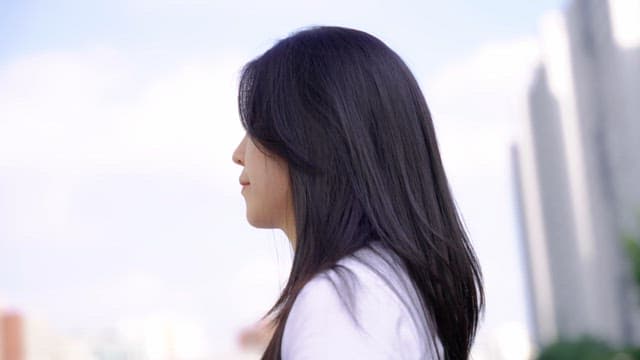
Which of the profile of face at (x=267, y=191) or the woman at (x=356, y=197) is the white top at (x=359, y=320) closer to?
the woman at (x=356, y=197)

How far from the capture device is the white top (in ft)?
5.94

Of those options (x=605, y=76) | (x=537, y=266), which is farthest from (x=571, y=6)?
(x=537, y=266)

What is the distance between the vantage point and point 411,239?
201 cm

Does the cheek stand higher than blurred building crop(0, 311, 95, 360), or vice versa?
the cheek

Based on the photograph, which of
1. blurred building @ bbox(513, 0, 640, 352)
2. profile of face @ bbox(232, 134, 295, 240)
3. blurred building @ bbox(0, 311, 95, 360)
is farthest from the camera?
blurred building @ bbox(513, 0, 640, 352)

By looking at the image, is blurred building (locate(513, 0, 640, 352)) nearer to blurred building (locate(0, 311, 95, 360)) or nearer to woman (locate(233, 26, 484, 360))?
blurred building (locate(0, 311, 95, 360))

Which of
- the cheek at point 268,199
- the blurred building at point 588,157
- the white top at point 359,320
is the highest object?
the cheek at point 268,199

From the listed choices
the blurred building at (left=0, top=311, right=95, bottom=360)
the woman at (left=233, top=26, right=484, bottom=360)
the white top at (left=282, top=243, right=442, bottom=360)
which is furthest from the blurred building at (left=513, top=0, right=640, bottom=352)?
the white top at (left=282, top=243, right=442, bottom=360)

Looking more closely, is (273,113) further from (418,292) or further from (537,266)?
(537,266)

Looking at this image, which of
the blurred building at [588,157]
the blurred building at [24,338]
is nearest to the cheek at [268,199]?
the blurred building at [24,338]

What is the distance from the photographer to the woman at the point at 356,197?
6.22 feet

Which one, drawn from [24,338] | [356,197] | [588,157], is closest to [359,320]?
[356,197]

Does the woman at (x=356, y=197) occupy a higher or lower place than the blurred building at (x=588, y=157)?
higher

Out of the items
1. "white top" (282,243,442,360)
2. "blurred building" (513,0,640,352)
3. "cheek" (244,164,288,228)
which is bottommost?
"blurred building" (513,0,640,352)
